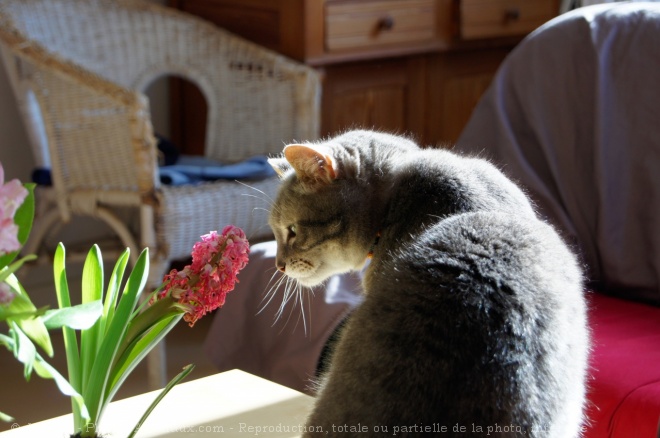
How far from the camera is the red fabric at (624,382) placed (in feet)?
4.66

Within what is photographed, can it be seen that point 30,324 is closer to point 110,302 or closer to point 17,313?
point 17,313

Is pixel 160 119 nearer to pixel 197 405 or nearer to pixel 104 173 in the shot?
pixel 104 173

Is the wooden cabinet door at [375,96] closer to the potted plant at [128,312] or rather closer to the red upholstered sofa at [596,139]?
the red upholstered sofa at [596,139]

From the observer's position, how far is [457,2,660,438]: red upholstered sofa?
1875mm

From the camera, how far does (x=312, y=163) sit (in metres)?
1.09

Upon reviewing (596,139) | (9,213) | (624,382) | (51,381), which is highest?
(9,213)

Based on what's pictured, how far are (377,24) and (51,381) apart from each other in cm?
145

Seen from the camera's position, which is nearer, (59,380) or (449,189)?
(59,380)

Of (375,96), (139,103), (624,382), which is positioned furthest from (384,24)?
(624,382)

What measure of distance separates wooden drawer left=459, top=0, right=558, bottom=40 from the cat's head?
195cm

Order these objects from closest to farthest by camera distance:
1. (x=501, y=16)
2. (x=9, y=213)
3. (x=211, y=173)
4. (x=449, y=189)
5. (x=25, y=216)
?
(x=9, y=213)
(x=25, y=216)
(x=449, y=189)
(x=211, y=173)
(x=501, y=16)

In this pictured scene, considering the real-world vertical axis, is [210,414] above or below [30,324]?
below

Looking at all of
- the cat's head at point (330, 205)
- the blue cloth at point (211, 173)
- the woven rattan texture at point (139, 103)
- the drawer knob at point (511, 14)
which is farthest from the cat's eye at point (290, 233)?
the drawer knob at point (511, 14)

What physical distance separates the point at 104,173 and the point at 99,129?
11 centimetres
